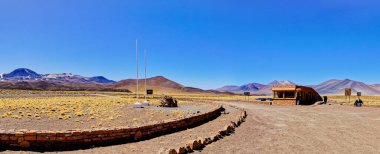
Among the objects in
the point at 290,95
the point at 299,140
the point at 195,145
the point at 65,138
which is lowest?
the point at 299,140

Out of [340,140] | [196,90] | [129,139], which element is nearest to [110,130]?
[129,139]

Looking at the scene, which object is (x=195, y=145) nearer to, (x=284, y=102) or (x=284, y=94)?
(x=284, y=102)

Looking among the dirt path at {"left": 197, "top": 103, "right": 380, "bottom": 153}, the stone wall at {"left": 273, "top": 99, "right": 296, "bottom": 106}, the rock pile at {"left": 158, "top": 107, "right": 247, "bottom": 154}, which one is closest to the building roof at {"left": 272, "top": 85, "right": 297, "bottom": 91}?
the stone wall at {"left": 273, "top": 99, "right": 296, "bottom": 106}

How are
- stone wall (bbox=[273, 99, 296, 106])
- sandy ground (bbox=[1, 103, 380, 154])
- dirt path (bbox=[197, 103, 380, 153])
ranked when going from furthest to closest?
stone wall (bbox=[273, 99, 296, 106]) < dirt path (bbox=[197, 103, 380, 153]) < sandy ground (bbox=[1, 103, 380, 154])

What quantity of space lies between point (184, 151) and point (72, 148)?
140 inches

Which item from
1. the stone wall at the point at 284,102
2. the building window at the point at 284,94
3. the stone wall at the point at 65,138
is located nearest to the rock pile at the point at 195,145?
the stone wall at the point at 65,138

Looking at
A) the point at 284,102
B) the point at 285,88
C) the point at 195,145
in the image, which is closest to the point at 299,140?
the point at 195,145

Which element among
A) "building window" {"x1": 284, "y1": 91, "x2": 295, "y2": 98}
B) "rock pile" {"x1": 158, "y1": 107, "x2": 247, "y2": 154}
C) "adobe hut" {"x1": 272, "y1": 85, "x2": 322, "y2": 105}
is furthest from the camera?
"building window" {"x1": 284, "y1": 91, "x2": 295, "y2": 98}

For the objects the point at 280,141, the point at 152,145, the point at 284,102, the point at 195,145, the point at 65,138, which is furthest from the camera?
the point at 284,102

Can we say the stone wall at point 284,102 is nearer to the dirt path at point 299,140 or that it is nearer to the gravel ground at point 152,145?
the dirt path at point 299,140

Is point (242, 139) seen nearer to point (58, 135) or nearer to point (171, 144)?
point (171, 144)

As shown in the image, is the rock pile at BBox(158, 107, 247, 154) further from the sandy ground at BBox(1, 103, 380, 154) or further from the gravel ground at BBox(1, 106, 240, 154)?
the gravel ground at BBox(1, 106, 240, 154)

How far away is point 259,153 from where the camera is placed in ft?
33.2

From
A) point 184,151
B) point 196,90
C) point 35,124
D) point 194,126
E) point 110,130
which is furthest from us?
point 196,90
